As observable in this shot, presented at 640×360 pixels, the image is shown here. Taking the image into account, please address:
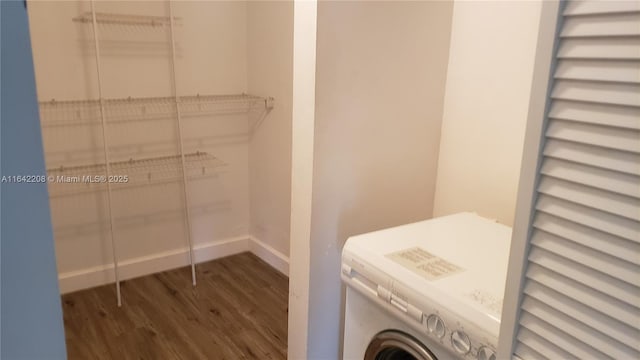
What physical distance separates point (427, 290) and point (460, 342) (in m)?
0.16

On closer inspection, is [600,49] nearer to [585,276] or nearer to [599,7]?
[599,7]

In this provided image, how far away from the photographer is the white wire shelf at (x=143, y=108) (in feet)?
8.59

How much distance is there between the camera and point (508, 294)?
882 mm

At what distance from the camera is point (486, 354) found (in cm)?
119

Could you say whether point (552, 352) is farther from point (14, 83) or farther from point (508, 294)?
point (14, 83)

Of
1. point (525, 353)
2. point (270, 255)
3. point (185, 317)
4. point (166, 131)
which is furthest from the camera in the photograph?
point (270, 255)

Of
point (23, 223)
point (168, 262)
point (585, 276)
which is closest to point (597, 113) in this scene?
point (585, 276)

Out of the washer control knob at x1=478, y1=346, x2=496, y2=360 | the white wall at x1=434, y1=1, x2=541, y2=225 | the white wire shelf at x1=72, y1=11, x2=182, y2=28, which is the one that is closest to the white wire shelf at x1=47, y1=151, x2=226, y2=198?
the white wire shelf at x1=72, y1=11, x2=182, y2=28

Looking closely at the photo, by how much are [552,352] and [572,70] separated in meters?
0.46

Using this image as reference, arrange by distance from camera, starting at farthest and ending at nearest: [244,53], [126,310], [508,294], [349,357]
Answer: [244,53] < [126,310] < [349,357] < [508,294]

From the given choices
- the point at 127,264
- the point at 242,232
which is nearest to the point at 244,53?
the point at 242,232

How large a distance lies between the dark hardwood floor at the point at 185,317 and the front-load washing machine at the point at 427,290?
3.03 ft

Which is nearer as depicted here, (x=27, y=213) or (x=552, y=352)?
(x=27, y=213)

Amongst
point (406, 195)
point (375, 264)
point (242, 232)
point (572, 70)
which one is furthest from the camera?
point (242, 232)
